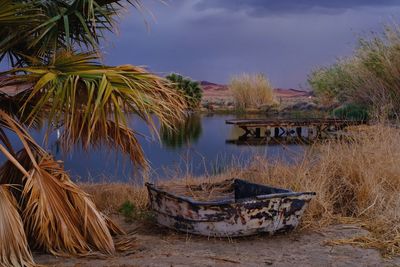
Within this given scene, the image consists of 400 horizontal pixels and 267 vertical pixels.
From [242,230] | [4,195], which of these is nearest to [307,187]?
[242,230]

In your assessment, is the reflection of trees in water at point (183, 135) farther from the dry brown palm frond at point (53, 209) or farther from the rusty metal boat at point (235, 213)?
the dry brown palm frond at point (53, 209)

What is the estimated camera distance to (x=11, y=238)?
233 inches

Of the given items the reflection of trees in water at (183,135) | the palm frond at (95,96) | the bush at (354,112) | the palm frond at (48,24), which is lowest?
the reflection of trees in water at (183,135)

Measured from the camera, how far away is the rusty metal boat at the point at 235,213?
6.96 m

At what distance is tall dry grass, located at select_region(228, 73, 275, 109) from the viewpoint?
40.9m

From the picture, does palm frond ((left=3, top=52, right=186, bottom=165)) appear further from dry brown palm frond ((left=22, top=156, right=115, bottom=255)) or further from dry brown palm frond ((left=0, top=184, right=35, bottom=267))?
dry brown palm frond ((left=0, top=184, right=35, bottom=267))

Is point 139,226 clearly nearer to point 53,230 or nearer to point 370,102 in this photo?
point 53,230

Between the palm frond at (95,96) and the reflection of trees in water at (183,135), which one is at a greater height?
the palm frond at (95,96)

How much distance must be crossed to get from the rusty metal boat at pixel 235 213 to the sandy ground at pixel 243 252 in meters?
0.14

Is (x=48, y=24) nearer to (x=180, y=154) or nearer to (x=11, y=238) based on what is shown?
(x=11, y=238)

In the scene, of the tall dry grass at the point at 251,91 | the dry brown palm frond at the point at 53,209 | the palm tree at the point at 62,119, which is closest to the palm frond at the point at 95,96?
the palm tree at the point at 62,119

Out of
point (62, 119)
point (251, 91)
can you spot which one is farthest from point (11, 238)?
point (251, 91)

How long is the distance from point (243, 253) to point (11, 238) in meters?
2.47

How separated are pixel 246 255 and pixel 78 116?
2.34 meters
